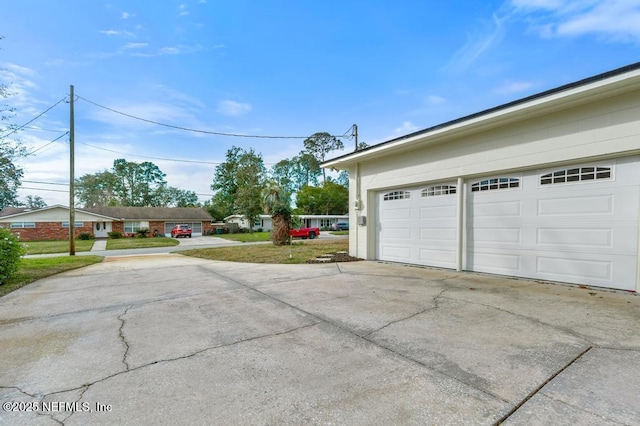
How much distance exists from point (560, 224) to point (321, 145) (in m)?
44.0

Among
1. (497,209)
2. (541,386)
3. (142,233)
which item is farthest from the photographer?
(142,233)

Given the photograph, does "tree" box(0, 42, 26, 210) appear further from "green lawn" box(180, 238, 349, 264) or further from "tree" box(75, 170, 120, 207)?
"tree" box(75, 170, 120, 207)

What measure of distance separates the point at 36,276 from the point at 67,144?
33.0ft

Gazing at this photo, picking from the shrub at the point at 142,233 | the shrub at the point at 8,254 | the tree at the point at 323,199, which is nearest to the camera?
the shrub at the point at 8,254

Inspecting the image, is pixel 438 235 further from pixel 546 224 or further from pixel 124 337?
pixel 124 337

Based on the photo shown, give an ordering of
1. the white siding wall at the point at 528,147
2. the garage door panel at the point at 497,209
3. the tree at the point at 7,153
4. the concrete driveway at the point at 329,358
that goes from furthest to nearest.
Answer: the tree at the point at 7,153
the garage door panel at the point at 497,209
the white siding wall at the point at 528,147
the concrete driveway at the point at 329,358

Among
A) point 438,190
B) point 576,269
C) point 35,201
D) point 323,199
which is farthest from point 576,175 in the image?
point 35,201

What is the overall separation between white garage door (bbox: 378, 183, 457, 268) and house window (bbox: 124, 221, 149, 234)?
34054 mm

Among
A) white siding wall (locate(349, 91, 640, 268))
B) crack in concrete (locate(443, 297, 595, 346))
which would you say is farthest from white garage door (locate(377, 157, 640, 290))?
crack in concrete (locate(443, 297, 595, 346))

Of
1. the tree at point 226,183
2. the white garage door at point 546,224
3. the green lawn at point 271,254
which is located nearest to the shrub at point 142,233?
the tree at point 226,183

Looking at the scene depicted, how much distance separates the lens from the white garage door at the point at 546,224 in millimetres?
4742

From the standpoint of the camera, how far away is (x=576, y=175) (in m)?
5.22

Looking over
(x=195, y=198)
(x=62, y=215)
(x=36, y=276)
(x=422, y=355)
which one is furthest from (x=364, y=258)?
(x=195, y=198)

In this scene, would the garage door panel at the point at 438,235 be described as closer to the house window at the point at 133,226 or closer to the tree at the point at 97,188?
the house window at the point at 133,226
